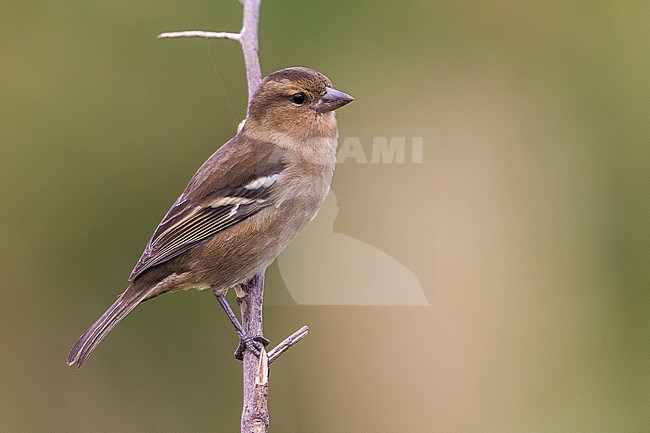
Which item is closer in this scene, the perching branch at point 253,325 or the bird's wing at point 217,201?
the perching branch at point 253,325

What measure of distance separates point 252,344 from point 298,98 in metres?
1.03

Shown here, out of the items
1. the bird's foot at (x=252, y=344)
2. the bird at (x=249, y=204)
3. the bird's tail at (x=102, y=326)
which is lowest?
the bird's foot at (x=252, y=344)

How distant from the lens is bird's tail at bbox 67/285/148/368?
11.1ft

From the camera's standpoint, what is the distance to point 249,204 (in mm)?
3723

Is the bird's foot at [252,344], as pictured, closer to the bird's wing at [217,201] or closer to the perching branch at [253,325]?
the perching branch at [253,325]

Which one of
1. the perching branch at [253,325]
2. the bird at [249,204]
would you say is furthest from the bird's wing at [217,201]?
the perching branch at [253,325]

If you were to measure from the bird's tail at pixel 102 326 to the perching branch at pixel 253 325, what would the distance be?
41 cm

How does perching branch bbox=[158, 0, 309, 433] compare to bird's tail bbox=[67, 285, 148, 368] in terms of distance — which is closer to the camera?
perching branch bbox=[158, 0, 309, 433]

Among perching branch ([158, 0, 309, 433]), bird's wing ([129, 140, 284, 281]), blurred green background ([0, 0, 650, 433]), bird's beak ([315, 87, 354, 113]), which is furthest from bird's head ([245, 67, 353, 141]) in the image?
blurred green background ([0, 0, 650, 433])

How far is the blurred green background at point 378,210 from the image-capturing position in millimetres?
4590

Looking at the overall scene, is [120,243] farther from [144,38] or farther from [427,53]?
[427,53]

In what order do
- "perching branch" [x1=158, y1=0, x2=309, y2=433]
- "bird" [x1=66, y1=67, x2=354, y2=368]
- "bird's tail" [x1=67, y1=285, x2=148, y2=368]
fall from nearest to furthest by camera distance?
"perching branch" [x1=158, y1=0, x2=309, y2=433] → "bird's tail" [x1=67, y1=285, x2=148, y2=368] → "bird" [x1=66, y1=67, x2=354, y2=368]

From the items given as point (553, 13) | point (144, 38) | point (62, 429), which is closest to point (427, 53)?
point (553, 13)

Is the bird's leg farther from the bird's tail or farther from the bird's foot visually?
the bird's tail
